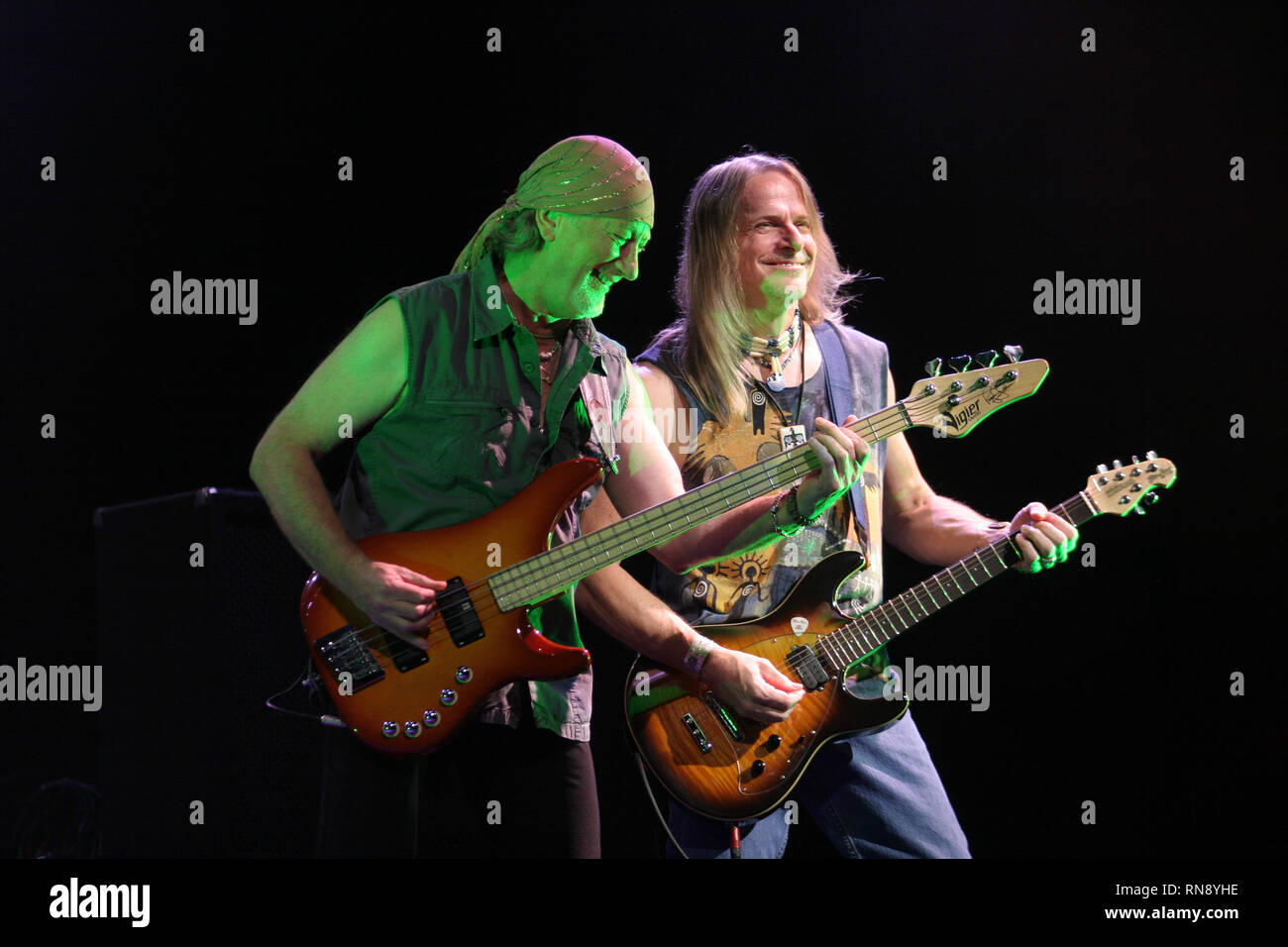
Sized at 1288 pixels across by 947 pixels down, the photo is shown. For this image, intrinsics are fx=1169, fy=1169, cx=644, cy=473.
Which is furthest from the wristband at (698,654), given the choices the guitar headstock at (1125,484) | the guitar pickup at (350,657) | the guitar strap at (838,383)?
the guitar headstock at (1125,484)

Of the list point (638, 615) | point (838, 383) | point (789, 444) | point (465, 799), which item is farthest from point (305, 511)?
point (838, 383)

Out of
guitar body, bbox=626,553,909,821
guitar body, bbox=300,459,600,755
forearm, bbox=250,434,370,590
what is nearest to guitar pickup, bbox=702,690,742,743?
guitar body, bbox=626,553,909,821

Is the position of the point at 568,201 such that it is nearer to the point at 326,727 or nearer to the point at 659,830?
the point at 326,727

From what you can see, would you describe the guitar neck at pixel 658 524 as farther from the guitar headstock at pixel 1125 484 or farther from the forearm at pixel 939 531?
the guitar headstock at pixel 1125 484

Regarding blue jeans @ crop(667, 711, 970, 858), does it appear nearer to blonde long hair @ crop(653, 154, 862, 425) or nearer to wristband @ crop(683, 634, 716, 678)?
wristband @ crop(683, 634, 716, 678)

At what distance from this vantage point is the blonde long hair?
2957 millimetres

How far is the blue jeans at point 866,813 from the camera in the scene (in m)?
2.74

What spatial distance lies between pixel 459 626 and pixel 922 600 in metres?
1.17

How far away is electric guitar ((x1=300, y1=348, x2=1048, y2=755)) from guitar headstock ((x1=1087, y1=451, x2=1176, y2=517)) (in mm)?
1246

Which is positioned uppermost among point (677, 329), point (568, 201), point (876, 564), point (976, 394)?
point (568, 201)

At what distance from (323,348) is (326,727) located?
4.61ft
